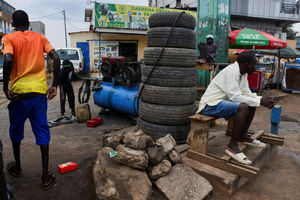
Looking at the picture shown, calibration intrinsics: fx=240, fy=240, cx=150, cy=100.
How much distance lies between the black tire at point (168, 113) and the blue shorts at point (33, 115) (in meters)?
1.57

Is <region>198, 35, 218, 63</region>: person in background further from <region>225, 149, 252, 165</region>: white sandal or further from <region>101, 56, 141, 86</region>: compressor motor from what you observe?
<region>225, 149, 252, 165</region>: white sandal

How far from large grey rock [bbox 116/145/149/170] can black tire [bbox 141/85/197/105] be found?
1.13m

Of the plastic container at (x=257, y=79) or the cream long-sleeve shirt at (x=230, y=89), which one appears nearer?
the cream long-sleeve shirt at (x=230, y=89)

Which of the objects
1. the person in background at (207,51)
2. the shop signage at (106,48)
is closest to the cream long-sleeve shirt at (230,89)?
the person in background at (207,51)

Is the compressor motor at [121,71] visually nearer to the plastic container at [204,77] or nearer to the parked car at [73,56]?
the plastic container at [204,77]

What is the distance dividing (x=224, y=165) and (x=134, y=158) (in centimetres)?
114

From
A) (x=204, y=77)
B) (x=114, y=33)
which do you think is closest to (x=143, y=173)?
(x=204, y=77)

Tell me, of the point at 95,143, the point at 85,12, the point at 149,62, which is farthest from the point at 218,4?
the point at 85,12

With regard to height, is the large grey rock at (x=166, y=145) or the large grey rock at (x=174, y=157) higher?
the large grey rock at (x=166, y=145)

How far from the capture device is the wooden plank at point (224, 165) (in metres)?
2.74

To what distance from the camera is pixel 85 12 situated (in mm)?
28672

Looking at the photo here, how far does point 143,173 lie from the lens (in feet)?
9.09

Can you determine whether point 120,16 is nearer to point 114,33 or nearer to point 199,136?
point 114,33

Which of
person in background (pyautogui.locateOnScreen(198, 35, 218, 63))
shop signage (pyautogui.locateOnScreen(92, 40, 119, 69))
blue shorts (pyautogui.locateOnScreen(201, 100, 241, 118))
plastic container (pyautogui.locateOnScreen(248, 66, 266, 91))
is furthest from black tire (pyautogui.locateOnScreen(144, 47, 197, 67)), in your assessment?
shop signage (pyautogui.locateOnScreen(92, 40, 119, 69))
